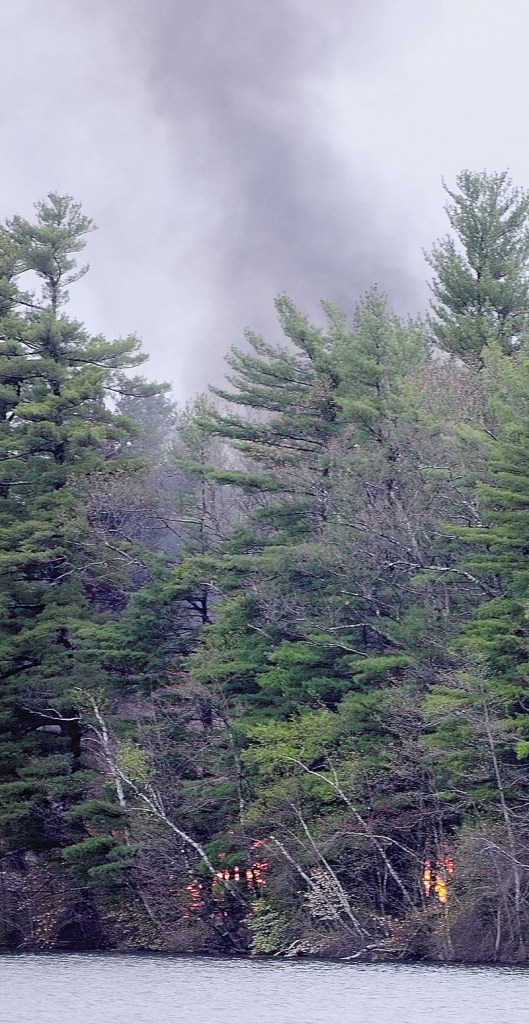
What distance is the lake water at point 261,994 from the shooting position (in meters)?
24.7

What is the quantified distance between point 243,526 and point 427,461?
7602 millimetres

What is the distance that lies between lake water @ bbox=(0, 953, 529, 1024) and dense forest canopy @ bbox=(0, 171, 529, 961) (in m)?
3.10

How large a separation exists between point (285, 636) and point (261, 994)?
14.2 m

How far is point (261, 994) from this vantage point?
91.6 ft

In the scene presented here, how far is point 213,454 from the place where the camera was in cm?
5762

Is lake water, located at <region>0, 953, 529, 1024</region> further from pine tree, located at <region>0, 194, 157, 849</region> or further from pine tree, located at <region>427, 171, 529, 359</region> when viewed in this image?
pine tree, located at <region>427, 171, 529, 359</region>

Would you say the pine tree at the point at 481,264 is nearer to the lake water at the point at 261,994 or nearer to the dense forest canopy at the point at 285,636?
the dense forest canopy at the point at 285,636

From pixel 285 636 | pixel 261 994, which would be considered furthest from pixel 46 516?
pixel 261 994

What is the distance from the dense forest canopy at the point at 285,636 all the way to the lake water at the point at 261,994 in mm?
3096

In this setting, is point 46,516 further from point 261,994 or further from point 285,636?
point 261,994

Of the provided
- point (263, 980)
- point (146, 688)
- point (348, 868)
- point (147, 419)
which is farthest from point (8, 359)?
point (147, 419)

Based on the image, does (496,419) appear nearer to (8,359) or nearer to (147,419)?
(8,359)

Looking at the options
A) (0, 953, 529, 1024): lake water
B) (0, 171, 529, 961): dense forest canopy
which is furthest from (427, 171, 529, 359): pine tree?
(0, 953, 529, 1024): lake water

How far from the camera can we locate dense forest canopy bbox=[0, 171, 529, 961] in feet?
110
